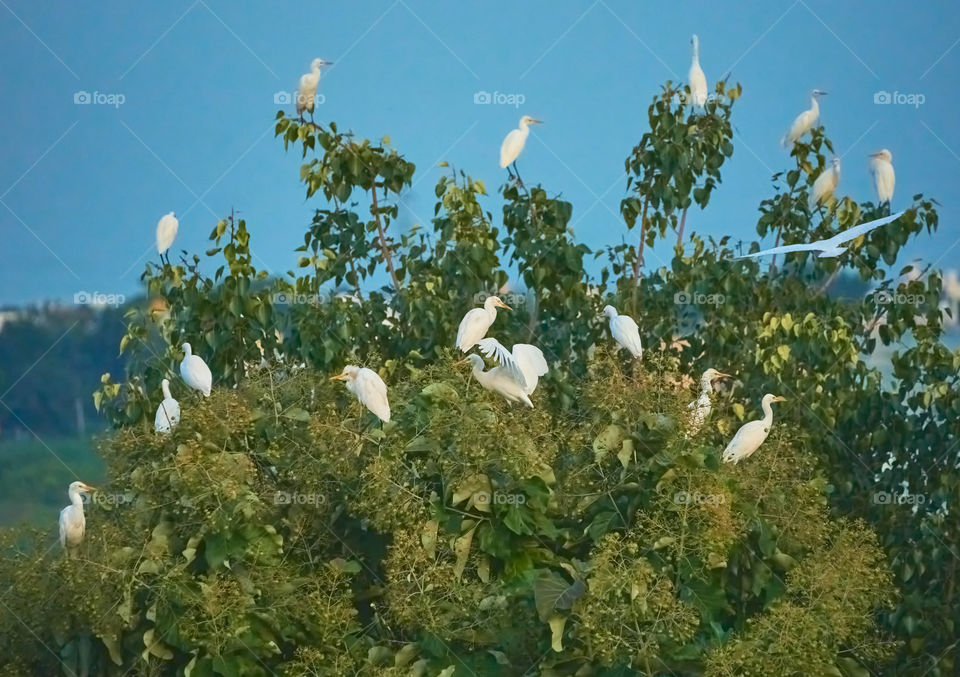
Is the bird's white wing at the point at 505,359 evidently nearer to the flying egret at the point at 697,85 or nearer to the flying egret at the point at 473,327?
the flying egret at the point at 473,327

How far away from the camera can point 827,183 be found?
18.2 ft

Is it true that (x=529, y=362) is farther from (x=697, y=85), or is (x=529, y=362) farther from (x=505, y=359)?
(x=697, y=85)

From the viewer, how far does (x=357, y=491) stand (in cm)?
410

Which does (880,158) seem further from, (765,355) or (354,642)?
(354,642)

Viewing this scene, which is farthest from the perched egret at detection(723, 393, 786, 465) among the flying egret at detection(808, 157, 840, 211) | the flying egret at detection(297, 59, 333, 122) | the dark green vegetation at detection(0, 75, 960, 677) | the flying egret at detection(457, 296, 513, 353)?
the flying egret at detection(297, 59, 333, 122)

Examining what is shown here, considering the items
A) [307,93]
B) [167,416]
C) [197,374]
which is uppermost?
[307,93]

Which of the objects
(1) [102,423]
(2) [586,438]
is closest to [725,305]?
(2) [586,438]

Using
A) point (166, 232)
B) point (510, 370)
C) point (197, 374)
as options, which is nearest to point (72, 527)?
point (197, 374)

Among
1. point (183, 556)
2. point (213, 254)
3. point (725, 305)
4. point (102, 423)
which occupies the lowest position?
point (183, 556)

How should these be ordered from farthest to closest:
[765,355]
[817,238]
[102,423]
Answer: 1. [102,423]
2. [817,238]
3. [765,355]

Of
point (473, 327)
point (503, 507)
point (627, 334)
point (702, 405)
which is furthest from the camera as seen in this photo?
point (627, 334)

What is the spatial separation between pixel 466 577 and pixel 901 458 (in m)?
1.91

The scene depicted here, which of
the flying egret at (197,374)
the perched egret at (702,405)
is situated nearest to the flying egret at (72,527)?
the flying egret at (197,374)

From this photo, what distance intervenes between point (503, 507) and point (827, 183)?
84.3 inches
